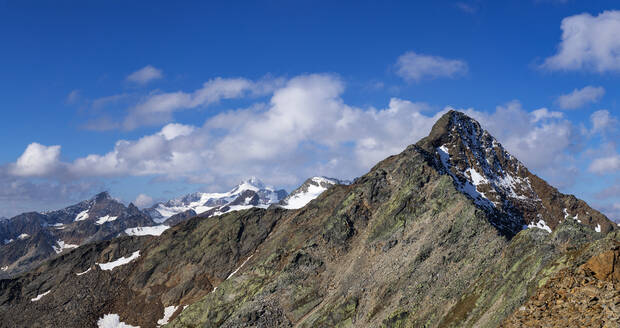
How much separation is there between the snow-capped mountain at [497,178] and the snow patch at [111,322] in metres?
105

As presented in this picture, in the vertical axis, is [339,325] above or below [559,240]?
below

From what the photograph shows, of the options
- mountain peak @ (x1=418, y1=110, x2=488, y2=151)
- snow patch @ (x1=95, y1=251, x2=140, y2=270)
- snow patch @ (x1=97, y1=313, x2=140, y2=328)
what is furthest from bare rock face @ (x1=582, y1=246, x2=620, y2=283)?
snow patch @ (x1=95, y1=251, x2=140, y2=270)

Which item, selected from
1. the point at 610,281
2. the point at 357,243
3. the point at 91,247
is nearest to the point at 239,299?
the point at 357,243

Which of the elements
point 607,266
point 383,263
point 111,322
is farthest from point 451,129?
point 111,322

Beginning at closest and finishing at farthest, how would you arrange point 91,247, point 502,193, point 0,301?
point 502,193, point 0,301, point 91,247

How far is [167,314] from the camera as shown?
126 metres

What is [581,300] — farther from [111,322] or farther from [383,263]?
[111,322]

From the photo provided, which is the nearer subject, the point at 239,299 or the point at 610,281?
the point at 610,281

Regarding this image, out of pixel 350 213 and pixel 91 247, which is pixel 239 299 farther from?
pixel 91 247

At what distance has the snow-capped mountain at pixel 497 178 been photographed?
13038 centimetres

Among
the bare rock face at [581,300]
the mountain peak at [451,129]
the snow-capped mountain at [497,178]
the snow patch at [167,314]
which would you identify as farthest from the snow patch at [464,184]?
the snow patch at [167,314]

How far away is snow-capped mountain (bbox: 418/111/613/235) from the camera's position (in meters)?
130

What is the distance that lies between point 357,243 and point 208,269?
60.3 m

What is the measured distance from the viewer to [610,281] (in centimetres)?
3102
